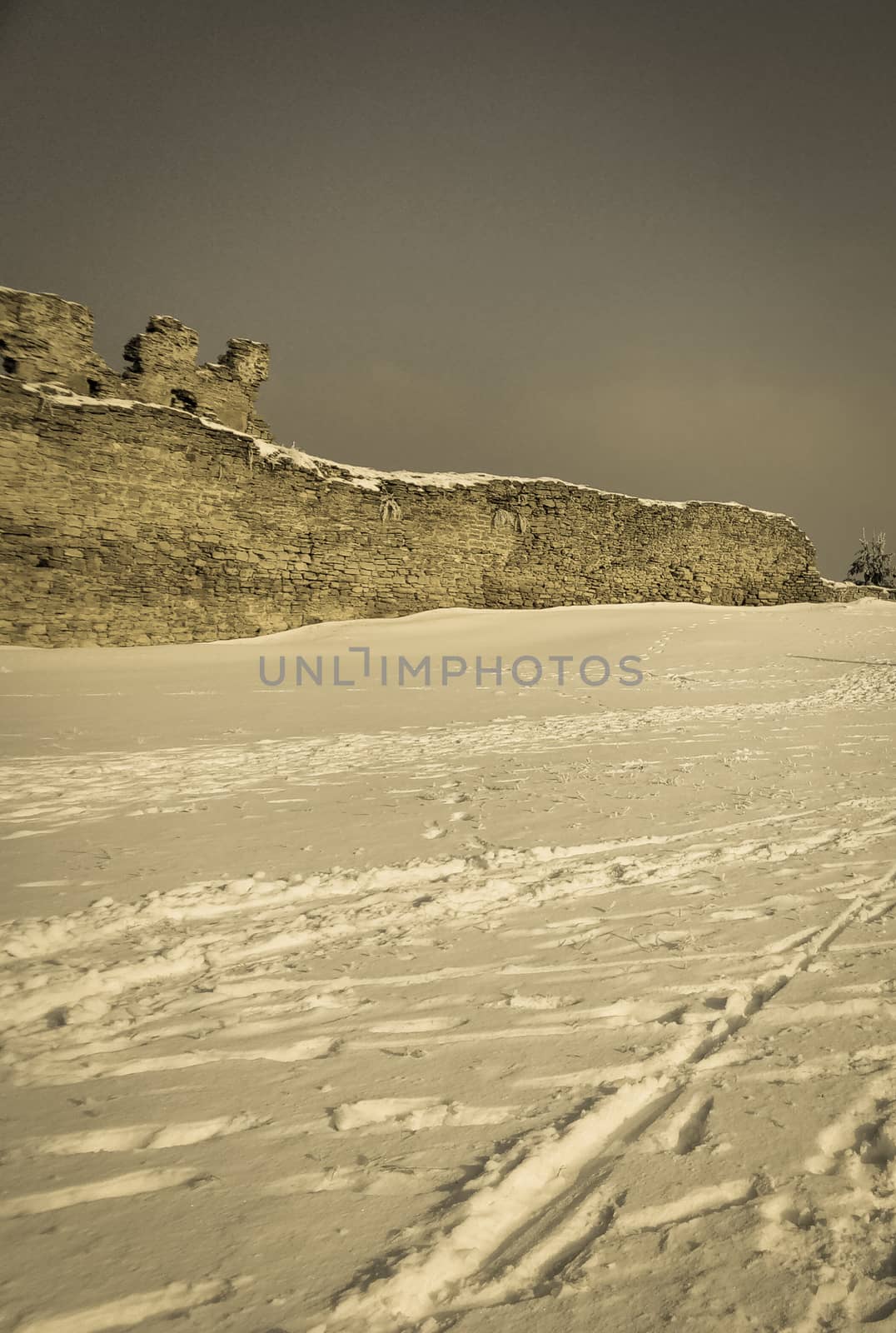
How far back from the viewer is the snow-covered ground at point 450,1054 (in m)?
0.99

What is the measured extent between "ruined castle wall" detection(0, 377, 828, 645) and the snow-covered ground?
8.68 meters

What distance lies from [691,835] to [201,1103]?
2123 mm

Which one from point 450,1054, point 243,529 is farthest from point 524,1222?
point 243,529

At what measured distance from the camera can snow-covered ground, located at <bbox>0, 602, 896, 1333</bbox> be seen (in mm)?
986

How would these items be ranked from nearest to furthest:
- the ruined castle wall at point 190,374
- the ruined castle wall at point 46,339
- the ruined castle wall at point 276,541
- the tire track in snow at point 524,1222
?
the tire track in snow at point 524,1222 < the ruined castle wall at point 276,541 < the ruined castle wall at point 46,339 < the ruined castle wall at point 190,374

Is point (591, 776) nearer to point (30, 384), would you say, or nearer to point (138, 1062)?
point (138, 1062)

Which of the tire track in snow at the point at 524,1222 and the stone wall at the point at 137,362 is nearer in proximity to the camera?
the tire track in snow at the point at 524,1222

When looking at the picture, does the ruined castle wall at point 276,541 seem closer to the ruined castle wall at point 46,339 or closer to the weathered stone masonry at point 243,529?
the weathered stone masonry at point 243,529

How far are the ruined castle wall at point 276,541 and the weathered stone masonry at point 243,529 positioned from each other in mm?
29

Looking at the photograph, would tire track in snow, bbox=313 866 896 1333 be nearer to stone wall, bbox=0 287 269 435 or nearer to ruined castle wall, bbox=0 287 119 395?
stone wall, bbox=0 287 269 435

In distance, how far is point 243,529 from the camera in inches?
502

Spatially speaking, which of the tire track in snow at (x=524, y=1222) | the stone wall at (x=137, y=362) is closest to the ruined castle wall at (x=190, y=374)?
the stone wall at (x=137, y=362)

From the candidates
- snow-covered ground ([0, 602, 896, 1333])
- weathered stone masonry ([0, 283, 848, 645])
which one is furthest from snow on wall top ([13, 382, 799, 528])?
snow-covered ground ([0, 602, 896, 1333])

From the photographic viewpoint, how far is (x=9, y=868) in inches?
101
